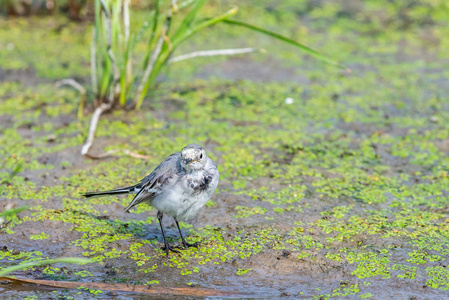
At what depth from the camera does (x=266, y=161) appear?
6.33 meters

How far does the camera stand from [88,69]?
338 inches

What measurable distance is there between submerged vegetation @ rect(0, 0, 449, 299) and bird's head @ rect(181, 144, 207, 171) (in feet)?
2.36

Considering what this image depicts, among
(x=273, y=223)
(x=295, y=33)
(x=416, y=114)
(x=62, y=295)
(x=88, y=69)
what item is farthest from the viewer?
(x=295, y=33)

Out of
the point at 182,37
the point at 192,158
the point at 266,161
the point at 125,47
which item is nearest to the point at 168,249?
the point at 192,158

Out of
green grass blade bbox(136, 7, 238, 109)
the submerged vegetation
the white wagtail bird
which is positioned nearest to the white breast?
the white wagtail bird

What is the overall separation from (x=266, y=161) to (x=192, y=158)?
1997mm

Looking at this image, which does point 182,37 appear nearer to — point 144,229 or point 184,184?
point 144,229

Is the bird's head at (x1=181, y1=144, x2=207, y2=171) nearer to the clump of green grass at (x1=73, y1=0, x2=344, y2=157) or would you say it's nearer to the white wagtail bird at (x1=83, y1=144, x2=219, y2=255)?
the white wagtail bird at (x1=83, y1=144, x2=219, y2=255)

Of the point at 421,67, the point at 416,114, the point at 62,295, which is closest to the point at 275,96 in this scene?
the point at 416,114

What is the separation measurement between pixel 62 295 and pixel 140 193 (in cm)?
99

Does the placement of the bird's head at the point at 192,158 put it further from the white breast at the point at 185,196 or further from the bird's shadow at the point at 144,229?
the bird's shadow at the point at 144,229

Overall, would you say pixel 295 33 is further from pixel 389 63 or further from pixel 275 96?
pixel 275 96

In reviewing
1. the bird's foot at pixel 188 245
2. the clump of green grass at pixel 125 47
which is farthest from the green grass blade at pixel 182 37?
the bird's foot at pixel 188 245

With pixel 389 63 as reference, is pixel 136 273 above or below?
above
